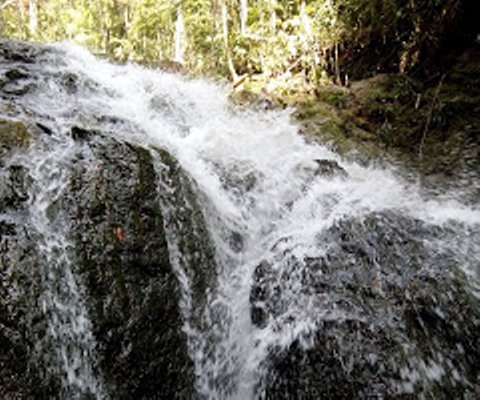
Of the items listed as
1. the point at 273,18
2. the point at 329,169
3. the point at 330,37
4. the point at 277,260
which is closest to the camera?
the point at 277,260

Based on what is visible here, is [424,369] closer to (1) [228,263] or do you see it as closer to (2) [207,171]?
(1) [228,263]

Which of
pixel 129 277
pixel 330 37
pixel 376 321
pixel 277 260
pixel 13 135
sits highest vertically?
pixel 330 37

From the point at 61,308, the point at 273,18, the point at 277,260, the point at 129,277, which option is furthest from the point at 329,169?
the point at 273,18

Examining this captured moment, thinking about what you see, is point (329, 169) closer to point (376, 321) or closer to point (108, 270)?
point (376, 321)

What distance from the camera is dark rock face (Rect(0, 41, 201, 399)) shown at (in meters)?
2.74

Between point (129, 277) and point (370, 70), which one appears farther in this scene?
point (370, 70)

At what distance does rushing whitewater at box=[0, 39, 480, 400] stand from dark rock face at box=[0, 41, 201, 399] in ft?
0.26

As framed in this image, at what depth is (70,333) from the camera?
9.64ft

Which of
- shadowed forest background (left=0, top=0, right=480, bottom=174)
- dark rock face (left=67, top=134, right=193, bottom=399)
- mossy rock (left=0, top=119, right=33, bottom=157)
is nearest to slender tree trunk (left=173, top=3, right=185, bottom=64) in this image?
shadowed forest background (left=0, top=0, right=480, bottom=174)

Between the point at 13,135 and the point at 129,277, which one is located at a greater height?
the point at 13,135

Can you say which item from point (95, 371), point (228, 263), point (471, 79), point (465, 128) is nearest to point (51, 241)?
point (95, 371)

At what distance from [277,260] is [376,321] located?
3.87 feet

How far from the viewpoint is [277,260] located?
395 cm

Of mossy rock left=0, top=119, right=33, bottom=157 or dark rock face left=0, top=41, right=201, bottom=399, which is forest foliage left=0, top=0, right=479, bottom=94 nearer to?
dark rock face left=0, top=41, right=201, bottom=399
